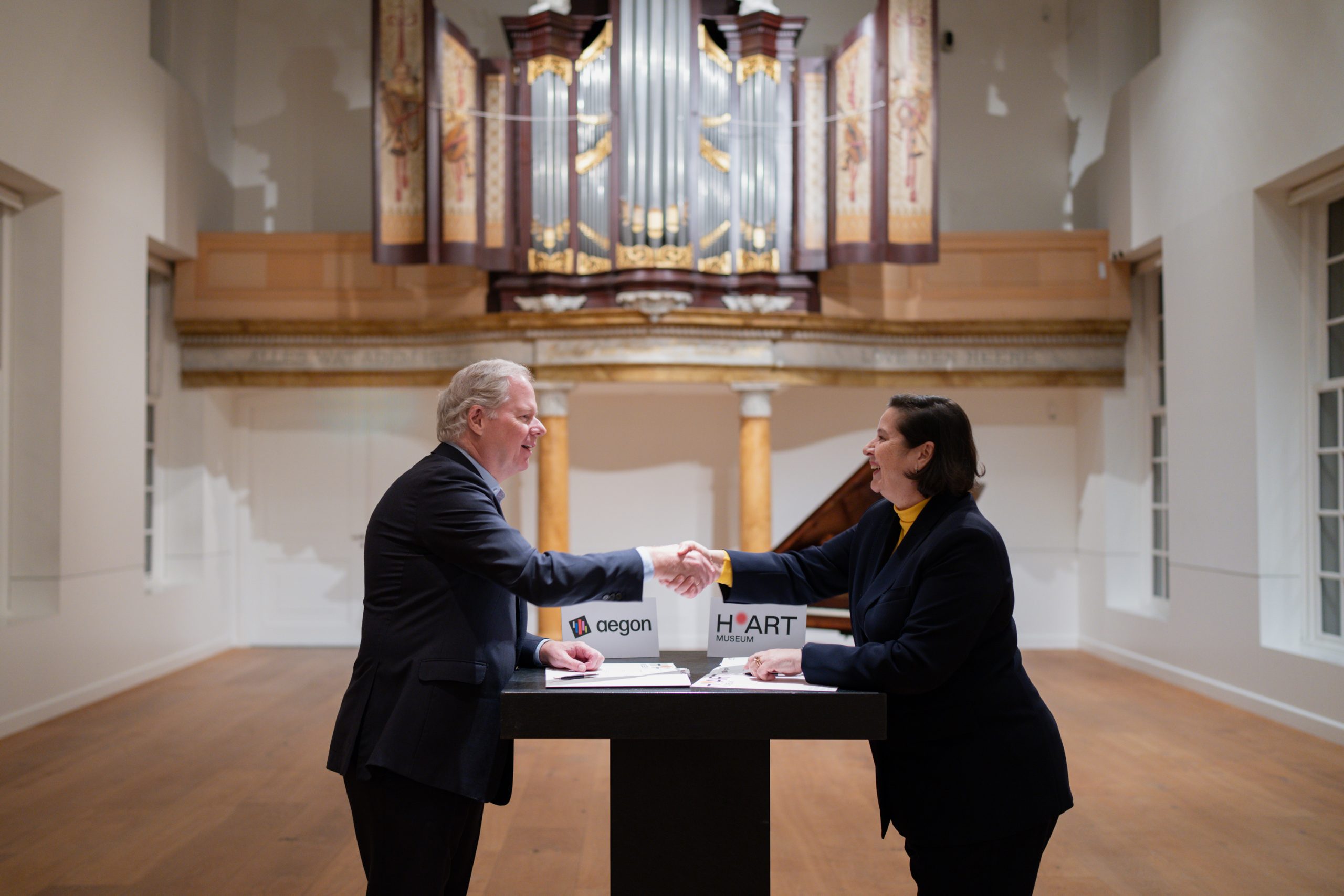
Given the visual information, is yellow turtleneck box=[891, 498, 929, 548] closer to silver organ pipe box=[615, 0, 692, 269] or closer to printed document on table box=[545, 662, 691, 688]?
printed document on table box=[545, 662, 691, 688]

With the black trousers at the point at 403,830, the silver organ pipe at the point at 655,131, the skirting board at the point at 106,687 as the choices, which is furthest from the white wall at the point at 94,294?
the black trousers at the point at 403,830

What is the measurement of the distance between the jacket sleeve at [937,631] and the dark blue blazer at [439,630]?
62 centimetres

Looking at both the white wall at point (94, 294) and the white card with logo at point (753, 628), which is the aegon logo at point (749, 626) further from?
the white wall at point (94, 294)

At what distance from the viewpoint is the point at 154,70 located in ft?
26.1

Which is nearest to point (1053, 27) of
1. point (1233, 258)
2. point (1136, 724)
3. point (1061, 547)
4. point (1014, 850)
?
point (1233, 258)

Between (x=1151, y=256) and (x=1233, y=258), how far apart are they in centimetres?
170

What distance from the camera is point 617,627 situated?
2.49m

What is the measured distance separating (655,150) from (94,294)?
4.06 meters

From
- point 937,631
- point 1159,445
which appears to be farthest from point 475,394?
point 1159,445

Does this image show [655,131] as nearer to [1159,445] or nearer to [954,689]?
[1159,445]

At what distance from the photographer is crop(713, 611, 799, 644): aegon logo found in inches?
99.6

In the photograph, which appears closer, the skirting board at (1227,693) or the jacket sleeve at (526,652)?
the jacket sleeve at (526,652)

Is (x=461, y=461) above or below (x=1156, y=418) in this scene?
below

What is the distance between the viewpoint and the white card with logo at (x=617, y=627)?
2459 mm
